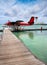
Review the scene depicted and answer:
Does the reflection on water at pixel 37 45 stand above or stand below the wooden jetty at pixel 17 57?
below

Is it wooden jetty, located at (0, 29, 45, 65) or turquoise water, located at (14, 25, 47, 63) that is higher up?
wooden jetty, located at (0, 29, 45, 65)

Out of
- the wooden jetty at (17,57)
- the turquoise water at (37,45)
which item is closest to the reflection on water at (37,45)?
the turquoise water at (37,45)

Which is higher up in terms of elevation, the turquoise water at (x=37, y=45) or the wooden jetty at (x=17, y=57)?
the wooden jetty at (x=17, y=57)

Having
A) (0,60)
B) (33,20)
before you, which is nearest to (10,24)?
(33,20)

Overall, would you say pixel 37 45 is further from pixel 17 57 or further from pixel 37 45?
pixel 17 57

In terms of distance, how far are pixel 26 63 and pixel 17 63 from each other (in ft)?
0.61

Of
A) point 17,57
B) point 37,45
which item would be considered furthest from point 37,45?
point 17,57

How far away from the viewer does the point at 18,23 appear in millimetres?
27484

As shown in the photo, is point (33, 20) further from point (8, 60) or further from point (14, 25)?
point (8, 60)

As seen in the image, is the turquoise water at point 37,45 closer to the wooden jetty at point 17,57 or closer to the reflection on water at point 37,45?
the reflection on water at point 37,45

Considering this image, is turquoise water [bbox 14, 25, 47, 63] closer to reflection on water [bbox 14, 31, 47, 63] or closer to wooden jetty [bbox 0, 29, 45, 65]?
reflection on water [bbox 14, 31, 47, 63]

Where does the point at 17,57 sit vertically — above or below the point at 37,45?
above

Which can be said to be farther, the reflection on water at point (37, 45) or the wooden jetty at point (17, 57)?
the reflection on water at point (37, 45)

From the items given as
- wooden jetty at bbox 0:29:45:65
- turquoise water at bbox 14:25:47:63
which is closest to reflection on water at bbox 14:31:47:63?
turquoise water at bbox 14:25:47:63
